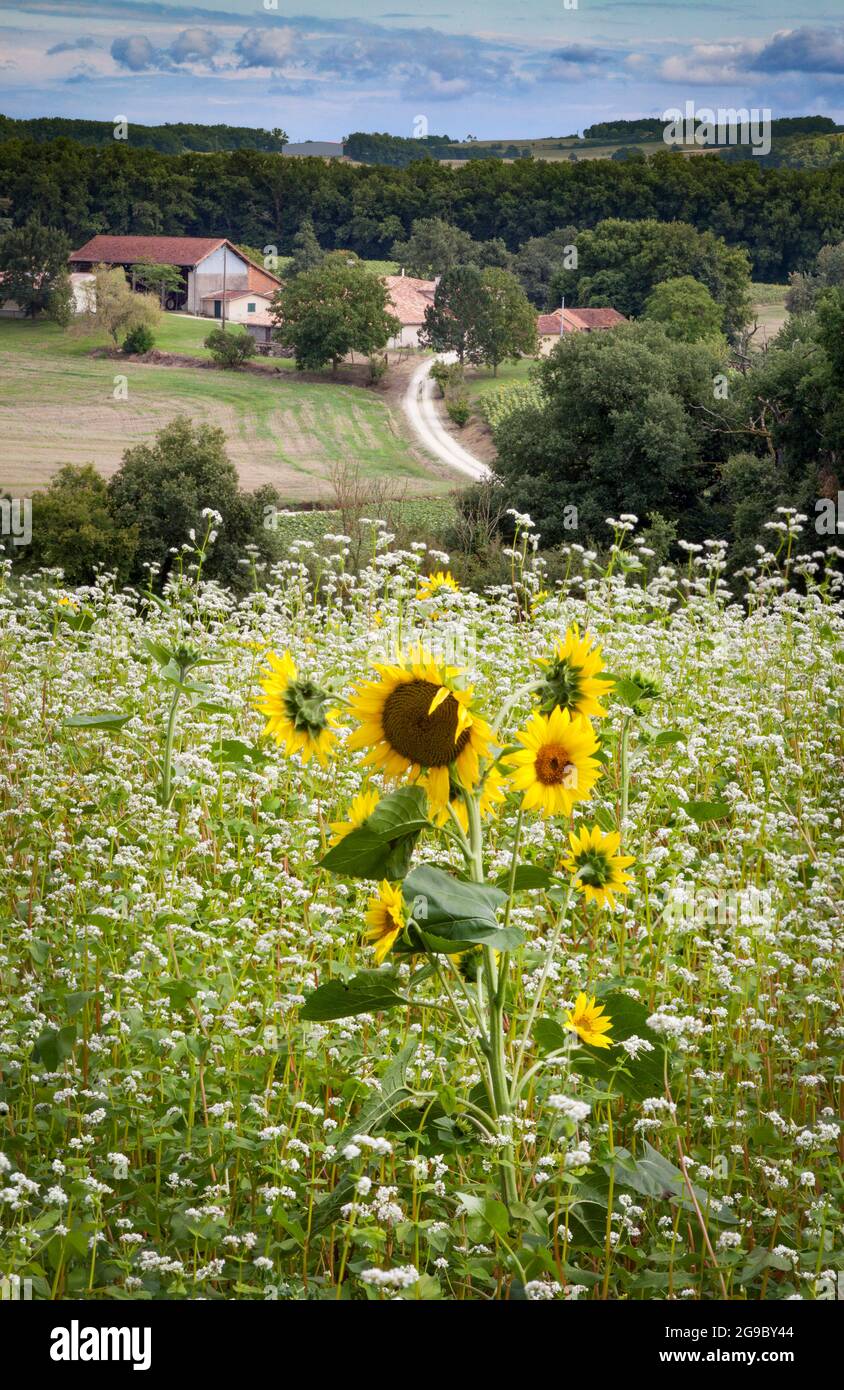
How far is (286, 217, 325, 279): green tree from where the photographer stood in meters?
12.5

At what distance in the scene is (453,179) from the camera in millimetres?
13531

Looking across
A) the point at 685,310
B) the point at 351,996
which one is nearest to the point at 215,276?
the point at 685,310

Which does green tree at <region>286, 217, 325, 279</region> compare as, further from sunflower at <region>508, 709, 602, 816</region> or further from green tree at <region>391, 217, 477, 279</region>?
sunflower at <region>508, 709, 602, 816</region>

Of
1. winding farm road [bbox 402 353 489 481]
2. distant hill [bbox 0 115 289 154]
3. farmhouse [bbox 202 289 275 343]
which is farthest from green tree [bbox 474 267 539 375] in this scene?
distant hill [bbox 0 115 289 154]

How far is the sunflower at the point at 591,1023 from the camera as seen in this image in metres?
1.57

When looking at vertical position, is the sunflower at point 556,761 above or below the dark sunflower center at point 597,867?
above

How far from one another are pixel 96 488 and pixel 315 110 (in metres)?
3.89

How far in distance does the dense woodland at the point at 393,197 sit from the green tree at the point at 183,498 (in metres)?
1.92

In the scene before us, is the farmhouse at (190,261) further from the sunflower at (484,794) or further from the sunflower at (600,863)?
the sunflower at (484,794)

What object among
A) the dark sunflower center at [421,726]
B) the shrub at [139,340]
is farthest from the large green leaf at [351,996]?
the shrub at [139,340]

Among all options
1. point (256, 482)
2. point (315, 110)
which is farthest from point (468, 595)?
point (256, 482)

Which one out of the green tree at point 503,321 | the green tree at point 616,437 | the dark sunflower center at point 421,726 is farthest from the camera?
the green tree at point 616,437

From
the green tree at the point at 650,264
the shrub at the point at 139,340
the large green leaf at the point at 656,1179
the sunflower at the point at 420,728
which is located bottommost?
the large green leaf at the point at 656,1179

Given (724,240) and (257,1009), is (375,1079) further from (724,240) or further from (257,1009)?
(724,240)
